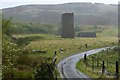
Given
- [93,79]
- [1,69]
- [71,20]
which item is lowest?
[93,79]

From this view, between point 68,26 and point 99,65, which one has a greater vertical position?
point 68,26

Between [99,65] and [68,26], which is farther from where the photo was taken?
[68,26]

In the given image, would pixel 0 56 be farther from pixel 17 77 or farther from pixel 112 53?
pixel 112 53

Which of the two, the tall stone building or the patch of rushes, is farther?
the tall stone building

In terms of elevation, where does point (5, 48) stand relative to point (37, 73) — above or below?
above

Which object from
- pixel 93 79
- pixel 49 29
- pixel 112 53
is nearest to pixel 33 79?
pixel 93 79

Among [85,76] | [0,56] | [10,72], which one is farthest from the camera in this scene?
[85,76]

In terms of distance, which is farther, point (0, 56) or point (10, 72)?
point (10, 72)

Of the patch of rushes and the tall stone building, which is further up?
the tall stone building

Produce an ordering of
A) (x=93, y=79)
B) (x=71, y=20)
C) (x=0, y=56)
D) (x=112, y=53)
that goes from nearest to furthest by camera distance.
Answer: (x=0, y=56), (x=93, y=79), (x=112, y=53), (x=71, y=20)

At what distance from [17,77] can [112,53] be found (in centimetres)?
4275

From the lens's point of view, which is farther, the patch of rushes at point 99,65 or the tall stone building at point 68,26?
the tall stone building at point 68,26

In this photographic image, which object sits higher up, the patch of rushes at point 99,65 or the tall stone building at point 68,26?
the tall stone building at point 68,26

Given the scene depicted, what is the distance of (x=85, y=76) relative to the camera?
37.5 m
